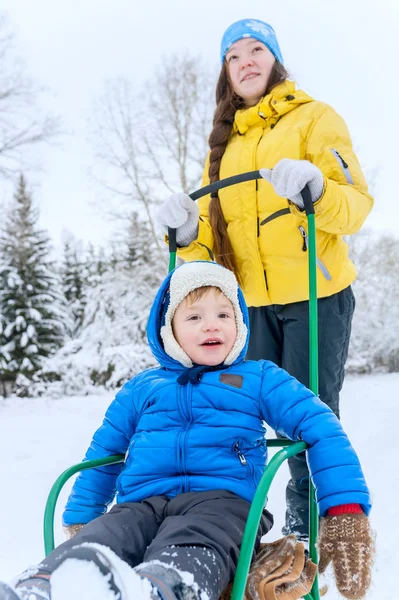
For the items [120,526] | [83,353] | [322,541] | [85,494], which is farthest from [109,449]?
[83,353]

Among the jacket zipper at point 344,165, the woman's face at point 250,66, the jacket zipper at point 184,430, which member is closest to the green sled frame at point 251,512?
the jacket zipper at point 184,430

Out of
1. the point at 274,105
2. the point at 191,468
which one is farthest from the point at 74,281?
the point at 191,468

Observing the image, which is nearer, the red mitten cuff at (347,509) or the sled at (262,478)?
the sled at (262,478)

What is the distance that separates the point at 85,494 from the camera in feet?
5.87

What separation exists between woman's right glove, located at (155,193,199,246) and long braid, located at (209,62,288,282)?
0.37 feet

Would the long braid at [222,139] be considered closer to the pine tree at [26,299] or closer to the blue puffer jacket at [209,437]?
the blue puffer jacket at [209,437]

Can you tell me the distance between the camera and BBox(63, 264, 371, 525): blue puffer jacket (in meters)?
1.50

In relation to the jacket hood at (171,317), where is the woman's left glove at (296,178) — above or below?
above

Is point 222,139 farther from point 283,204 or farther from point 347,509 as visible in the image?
point 347,509

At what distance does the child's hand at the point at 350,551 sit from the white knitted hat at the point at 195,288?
0.61 meters

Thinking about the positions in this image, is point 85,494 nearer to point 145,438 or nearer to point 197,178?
point 145,438

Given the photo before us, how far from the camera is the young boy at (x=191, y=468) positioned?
3.72 ft

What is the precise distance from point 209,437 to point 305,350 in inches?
29.0

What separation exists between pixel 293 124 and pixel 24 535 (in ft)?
8.92
